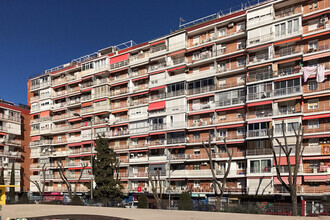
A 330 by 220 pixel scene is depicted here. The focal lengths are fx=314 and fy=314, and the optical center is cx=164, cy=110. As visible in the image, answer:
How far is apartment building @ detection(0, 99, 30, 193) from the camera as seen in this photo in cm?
6512

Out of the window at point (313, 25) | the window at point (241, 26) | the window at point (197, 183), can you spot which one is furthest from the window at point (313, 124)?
the window at point (197, 183)

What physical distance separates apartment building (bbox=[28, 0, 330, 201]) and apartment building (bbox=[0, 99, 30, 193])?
28.0ft

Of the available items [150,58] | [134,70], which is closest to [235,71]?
[150,58]

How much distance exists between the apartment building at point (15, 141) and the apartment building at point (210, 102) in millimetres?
8535

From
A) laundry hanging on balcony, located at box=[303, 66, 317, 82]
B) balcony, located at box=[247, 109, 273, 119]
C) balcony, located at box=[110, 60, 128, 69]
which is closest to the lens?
laundry hanging on balcony, located at box=[303, 66, 317, 82]

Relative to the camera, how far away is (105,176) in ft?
157

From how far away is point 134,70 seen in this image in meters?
55.4

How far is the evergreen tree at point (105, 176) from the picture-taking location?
154ft

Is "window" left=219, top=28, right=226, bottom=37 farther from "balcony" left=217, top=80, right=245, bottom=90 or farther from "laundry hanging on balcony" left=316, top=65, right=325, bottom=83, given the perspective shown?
"laundry hanging on balcony" left=316, top=65, right=325, bottom=83

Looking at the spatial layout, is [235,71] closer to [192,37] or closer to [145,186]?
[192,37]

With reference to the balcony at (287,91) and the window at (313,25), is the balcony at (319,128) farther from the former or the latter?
the window at (313,25)

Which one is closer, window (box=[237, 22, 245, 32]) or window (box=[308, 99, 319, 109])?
window (box=[308, 99, 319, 109])

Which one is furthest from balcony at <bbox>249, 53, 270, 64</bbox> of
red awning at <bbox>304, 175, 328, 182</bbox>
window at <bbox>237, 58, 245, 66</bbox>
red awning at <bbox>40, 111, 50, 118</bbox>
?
red awning at <bbox>40, 111, 50, 118</bbox>

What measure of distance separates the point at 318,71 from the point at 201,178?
2016 cm
